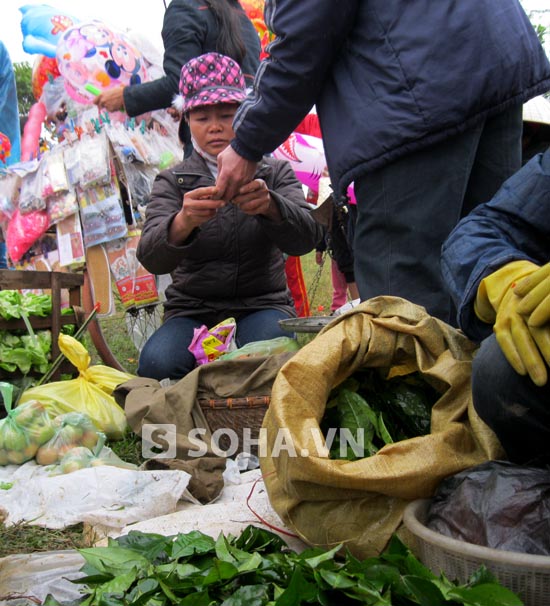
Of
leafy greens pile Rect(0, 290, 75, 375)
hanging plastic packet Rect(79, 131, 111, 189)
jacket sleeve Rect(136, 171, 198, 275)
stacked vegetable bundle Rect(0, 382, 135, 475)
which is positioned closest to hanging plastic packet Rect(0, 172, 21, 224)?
hanging plastic packet Rect(79, 131, 111, 189)

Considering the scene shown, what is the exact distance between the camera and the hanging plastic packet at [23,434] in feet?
7.95

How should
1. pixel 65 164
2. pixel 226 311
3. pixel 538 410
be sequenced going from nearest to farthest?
pixel 538 410, pixel 226 311, pixel 65 164

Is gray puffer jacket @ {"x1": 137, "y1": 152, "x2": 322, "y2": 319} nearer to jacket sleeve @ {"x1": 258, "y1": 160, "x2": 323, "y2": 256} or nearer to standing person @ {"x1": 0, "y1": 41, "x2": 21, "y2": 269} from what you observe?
jacket sleeve @ {"x1": 258, "y1": 160, "x2": 323, "y2": 256}

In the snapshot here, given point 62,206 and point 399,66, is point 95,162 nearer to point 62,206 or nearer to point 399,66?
point 62,206

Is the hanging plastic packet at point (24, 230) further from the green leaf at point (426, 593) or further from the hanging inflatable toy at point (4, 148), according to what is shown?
the green leaf at point (426, 593)

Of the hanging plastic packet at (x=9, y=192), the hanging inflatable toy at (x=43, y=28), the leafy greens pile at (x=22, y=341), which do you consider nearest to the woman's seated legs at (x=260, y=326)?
the leafy greens pile at (x=22, y=341)

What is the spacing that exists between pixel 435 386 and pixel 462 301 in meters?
0.24

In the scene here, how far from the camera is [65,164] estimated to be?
439 centimetres

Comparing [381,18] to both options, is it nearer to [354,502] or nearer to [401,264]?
[401,264]

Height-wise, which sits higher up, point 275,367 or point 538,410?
point 538,410

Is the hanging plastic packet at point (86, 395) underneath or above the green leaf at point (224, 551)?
underneath

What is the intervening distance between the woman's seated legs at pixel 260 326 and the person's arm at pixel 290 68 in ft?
3.06

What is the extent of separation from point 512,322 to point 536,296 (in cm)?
7

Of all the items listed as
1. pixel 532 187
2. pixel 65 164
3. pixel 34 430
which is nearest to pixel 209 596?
pixel 532 187
